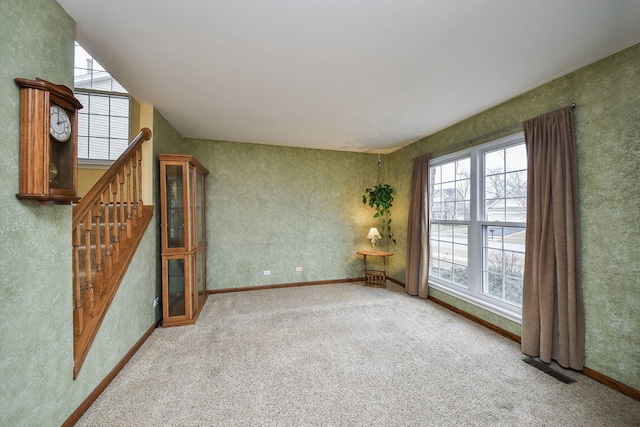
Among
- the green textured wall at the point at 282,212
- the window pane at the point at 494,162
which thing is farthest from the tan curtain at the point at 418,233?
the green textured wall at the point at 282,212

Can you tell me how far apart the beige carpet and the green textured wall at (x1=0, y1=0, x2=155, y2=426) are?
17.1 inches

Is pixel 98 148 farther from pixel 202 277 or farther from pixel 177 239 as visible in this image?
pixel 202 277

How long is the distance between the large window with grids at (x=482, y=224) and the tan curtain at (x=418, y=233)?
184 mm

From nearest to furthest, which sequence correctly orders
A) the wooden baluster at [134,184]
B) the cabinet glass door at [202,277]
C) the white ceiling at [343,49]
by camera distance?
the white ceiling at [343,49] < the wooden baluster at [134,184] < the cabinet glass door at [202,277]

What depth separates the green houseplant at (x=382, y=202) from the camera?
14.7 ft

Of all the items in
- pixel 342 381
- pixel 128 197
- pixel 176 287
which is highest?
pixel 128 197

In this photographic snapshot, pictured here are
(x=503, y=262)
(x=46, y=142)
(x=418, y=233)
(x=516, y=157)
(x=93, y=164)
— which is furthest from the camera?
(x=418, y=233)

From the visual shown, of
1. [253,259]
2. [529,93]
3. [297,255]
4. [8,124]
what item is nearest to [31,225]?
[8,124]

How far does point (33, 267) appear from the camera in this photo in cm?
125

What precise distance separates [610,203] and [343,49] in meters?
2.36

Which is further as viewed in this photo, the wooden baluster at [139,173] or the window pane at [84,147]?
the window pane at [84,147]

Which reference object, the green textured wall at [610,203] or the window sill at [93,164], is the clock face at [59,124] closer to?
the window sill at [93,164]

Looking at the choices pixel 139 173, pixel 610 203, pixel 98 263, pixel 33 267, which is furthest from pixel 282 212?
pixel 610 203

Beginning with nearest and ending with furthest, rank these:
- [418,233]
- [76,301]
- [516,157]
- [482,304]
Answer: [76,301] < [516,157] < [482,304] < [418,233]
